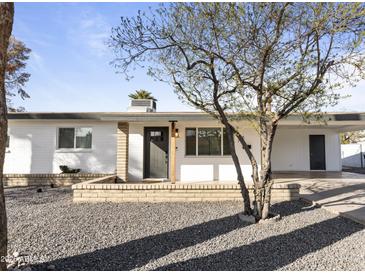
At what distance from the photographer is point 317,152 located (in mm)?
15031

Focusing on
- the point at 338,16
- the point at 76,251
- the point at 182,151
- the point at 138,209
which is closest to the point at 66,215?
the point at 138,209

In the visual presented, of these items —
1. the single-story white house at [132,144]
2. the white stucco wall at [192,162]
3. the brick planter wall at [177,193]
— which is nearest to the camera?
the brick planter wall at [177,193]

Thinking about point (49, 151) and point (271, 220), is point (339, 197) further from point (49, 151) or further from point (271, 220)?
point (49, 151)

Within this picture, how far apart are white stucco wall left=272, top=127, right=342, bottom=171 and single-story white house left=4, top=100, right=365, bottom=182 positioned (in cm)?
359

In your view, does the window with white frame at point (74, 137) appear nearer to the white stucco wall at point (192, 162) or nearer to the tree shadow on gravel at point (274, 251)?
the white stucco wall at point (192, 162)

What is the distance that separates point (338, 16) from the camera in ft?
15.0

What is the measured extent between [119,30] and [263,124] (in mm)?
3787

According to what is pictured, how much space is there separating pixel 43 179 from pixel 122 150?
4.22 metres

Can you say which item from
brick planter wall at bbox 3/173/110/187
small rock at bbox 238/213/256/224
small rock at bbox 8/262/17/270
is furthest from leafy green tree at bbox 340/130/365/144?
small rock at bbox 8/262/17/270

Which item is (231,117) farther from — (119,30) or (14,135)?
(14,135)

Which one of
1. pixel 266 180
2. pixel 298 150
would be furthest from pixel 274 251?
pixel 298 150

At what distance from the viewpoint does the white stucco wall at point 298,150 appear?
48.3ft

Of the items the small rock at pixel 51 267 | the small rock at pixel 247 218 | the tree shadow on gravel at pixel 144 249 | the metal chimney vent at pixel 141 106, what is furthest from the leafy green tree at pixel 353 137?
the small rock at pixel 51 267

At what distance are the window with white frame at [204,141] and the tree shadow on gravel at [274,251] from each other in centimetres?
580
